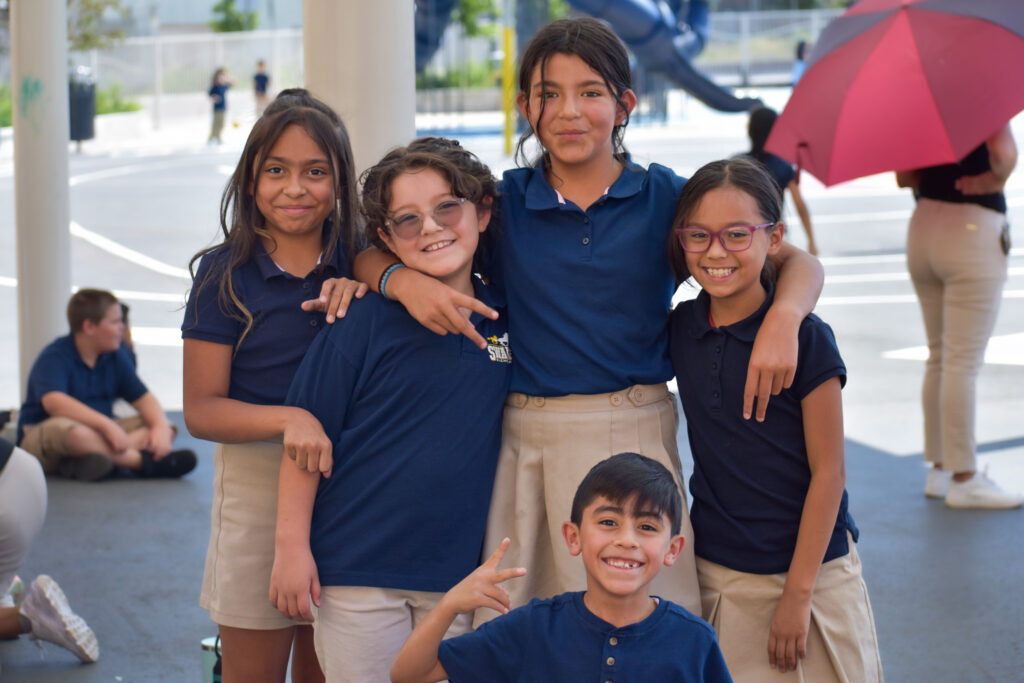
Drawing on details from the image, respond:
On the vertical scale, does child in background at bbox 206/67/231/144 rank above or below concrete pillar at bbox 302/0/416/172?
above

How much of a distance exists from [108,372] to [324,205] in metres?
4.09

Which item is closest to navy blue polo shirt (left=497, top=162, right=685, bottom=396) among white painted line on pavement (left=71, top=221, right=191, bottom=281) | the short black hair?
the short black hair

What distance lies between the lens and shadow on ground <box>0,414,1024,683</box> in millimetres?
4066

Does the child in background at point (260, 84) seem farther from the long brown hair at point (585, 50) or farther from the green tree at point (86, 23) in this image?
the long brown hair at point (585, 50)

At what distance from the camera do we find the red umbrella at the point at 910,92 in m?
4.76

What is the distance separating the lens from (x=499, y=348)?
2.73 m

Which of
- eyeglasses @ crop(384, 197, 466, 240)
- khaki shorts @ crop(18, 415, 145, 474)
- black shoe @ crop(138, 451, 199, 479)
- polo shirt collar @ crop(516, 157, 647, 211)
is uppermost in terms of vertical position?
polo shirt collar @ crop(516, 157, 647, 211)

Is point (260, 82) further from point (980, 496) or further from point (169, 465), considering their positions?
point (980, 496)

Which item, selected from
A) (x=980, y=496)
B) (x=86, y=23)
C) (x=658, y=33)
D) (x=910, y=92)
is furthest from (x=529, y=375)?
(x=86, y=23)

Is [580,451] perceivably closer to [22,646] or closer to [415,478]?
[415,478]

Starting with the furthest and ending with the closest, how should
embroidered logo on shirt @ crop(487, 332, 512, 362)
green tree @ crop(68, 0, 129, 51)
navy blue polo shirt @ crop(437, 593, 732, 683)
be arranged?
1. green tree @ crop(68, 0, 129, 51)
2. embroidered logo on shirt @ crop(487, 332, 512, 362)
3. navy blue polo shirt @ crop(437, 593, 732, 683)

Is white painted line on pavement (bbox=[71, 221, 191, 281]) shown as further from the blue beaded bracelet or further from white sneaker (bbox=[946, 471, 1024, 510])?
the blue beaded bracelet

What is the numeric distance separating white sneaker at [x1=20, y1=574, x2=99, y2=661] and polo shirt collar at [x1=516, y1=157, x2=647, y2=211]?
2293 mm

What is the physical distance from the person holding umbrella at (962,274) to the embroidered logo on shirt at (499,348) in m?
3.43
